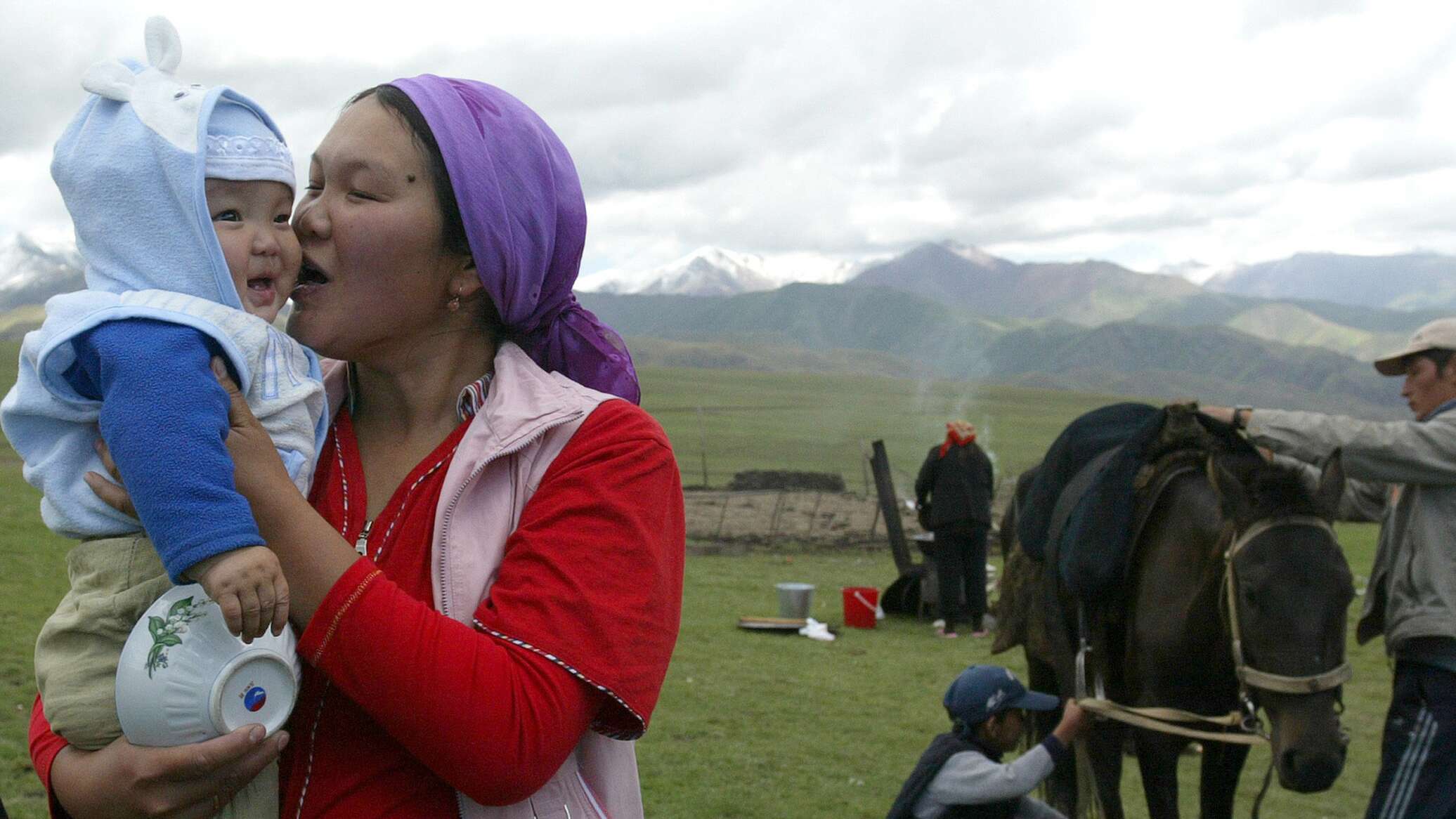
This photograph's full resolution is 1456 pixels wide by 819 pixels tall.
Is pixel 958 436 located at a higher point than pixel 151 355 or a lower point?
lower

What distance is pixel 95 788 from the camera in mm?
1382

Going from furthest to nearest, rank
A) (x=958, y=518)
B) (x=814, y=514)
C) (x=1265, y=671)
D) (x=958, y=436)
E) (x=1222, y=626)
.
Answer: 1. (x=814, y=514)
2. (x=958, y=436)
3. (x=958, y=518)
4. (x=1222, y=626)
5. (x=1265, y=671)

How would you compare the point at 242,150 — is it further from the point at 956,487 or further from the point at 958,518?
the point at 956,487

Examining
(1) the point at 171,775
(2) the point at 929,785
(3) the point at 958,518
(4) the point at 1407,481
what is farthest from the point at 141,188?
(3) the point at 958,518

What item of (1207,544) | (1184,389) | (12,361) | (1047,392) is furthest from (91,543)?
(1184,389)

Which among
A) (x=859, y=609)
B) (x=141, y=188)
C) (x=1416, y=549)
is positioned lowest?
(x=859, y=609)

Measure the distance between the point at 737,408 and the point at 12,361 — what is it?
5893 centimetres

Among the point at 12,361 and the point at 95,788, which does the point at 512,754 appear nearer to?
the point at 95,788

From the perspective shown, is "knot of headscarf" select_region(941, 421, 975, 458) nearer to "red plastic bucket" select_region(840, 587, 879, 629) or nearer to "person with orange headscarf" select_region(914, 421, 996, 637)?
"person with orange headscarf" select_region(914, 421, 996, 637)

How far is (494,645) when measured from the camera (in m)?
1.35

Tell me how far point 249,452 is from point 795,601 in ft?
34.4

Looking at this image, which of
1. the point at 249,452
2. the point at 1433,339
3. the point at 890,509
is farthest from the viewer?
the point at 890,509

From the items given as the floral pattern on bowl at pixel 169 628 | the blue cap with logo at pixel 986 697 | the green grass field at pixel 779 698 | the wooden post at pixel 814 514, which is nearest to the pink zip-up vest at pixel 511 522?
the floral pattern on bowl at pixel 169 628

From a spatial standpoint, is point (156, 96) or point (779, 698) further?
point (779, 698)
